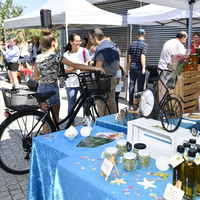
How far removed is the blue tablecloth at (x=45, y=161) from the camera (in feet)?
5.82

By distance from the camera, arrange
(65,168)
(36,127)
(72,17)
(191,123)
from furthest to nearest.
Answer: (72,17)
(36,127)
(191,123)
(65,168)

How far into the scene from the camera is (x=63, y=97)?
7.09 m

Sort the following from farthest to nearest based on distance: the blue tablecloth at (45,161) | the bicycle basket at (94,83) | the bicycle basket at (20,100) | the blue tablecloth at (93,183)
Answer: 1. the bicycle basket at (94,83)
2. the bicycle basket at (20,100)
3. the blue tablecloth at (45,161)
4. the blue tablecloth at (93,183)

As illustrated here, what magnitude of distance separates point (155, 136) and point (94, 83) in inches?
54.2

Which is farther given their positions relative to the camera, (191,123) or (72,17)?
(72,17)

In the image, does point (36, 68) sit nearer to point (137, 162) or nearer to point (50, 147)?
point (50, 147)

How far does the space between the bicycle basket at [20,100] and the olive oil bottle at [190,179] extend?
180 centimetres

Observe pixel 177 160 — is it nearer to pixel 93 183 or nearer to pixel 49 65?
pixel 93 183

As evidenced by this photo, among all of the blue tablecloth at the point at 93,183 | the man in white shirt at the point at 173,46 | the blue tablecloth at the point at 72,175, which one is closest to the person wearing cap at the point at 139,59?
the man in white shirt at the point at 173,46

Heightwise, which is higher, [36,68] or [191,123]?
[36,68]

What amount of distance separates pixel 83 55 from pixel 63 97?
11.7 feet

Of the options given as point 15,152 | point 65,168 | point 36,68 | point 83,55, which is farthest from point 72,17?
point 65,168

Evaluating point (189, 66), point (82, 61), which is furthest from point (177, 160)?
point (82, 61)

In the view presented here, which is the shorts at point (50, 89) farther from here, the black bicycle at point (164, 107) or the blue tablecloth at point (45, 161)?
Result: the black bicycle at point (164, 107)
